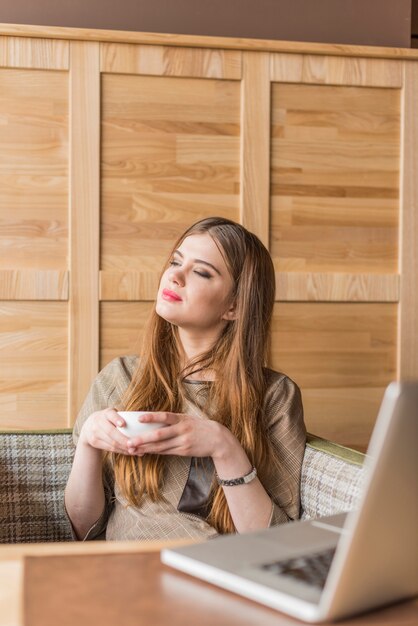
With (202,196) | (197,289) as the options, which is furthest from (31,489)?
(202,196)

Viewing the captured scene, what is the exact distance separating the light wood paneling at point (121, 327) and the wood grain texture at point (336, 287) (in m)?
0.42

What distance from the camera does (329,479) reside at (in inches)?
63.4

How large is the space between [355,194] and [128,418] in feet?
4.77

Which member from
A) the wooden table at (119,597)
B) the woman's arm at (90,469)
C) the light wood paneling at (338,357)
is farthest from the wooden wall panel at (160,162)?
the wooden table at (119,597)

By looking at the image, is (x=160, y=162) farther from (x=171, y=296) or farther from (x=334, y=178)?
(x=171, y=296)

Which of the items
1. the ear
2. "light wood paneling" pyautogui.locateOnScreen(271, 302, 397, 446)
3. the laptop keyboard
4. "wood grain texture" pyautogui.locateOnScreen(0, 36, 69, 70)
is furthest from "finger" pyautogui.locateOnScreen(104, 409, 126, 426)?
"wood grain texture" pyautogui.locateOnScreen(0, 36, 69, 70)

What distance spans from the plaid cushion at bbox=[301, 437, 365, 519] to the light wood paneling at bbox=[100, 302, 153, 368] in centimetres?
85

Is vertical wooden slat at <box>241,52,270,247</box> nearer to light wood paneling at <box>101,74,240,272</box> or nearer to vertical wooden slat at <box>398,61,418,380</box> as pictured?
light wood paneling at <box>101,74,240,272</box>

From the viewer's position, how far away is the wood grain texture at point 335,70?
254cm

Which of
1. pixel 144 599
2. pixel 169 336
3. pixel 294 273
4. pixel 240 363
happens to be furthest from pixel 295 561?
pixel 294 273

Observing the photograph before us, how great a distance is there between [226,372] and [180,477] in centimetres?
24

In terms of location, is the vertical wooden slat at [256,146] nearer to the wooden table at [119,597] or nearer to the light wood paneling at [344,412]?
the light wood paneling at [344,412]

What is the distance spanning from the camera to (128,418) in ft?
4.64

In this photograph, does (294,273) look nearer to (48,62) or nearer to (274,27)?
(274,27)
